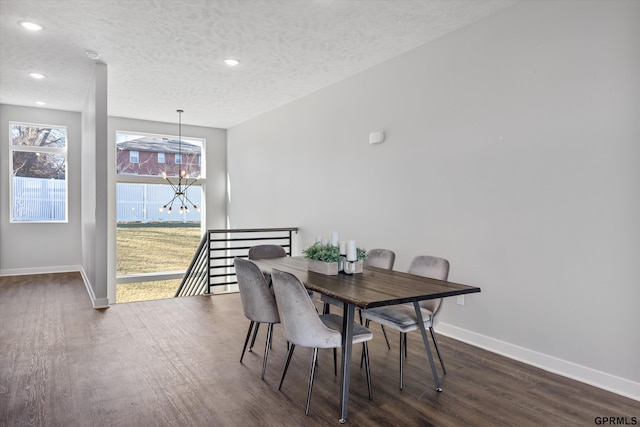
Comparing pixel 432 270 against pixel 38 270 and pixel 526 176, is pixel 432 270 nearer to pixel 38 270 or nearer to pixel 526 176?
pixel 526 176

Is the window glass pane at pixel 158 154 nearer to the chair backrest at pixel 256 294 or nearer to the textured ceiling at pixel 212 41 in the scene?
the textured ceiling at pixel 212 41

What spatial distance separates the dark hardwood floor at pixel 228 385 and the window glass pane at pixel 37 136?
4.03 m

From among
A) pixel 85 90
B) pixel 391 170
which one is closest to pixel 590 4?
pixel 391 170

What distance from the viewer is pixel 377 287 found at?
243 cm

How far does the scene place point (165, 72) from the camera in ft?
15.8

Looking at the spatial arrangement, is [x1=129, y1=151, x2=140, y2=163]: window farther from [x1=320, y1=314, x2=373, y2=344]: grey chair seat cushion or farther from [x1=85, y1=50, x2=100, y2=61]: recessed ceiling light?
[x1=320, y1=314, x2=373, y2=344]: grey chair seat cushion

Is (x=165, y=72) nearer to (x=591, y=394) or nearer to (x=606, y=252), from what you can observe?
(x=606, y=252)

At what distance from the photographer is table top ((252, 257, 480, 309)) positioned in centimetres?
215

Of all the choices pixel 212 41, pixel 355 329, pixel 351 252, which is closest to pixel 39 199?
pixel 212 41

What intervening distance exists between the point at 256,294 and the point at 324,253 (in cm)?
55

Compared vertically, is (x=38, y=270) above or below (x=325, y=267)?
below

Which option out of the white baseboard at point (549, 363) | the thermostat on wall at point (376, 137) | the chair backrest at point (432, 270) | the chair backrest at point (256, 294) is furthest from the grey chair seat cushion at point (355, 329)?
the thermostat on wall at point (376, 137)

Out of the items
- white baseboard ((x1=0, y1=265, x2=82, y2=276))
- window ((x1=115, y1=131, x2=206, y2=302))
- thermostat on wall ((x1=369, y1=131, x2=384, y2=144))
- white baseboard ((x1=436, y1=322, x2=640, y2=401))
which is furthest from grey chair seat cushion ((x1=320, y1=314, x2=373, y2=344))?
white baseboard ((x1=0, y1=265, x2=82, y2=276))

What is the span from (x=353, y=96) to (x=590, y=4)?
258cm
